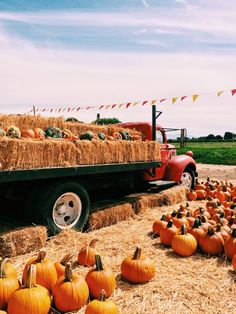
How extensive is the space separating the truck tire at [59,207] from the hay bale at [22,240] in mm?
299

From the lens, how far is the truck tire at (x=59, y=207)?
493 centimetres

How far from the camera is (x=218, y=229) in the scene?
16.0 ft

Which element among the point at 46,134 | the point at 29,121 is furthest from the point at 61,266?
the point at 29,121

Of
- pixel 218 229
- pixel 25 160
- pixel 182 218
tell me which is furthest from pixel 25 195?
pixel 218 229

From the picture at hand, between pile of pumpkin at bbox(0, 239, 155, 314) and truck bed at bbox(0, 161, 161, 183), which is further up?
truck bed at bbox(0, 161, 161, 183)

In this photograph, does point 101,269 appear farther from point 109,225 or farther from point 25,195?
point 109,225

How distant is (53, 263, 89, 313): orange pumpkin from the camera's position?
3.01m

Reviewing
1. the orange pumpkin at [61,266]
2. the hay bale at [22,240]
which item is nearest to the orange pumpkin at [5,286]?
the orange pumpkin at [61,266]

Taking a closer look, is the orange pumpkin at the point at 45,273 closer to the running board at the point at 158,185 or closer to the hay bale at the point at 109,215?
the hay bale at the point at 109,215

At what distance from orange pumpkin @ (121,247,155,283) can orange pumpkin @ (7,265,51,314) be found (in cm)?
108

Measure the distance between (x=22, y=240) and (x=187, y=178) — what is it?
5924 millimetres

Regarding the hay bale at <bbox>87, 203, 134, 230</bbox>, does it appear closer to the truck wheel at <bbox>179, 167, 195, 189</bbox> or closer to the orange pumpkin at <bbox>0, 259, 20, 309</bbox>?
the orange pumpkin at <bbox>0, 259, 20, 309</bbox>

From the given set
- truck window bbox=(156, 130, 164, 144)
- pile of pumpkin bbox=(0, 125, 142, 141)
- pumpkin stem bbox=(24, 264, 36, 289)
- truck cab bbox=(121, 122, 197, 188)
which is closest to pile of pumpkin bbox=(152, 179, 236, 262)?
pile of pumpkin bbox=(0, 125, 142, 141)

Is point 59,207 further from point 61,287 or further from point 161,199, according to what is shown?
point 161,199
